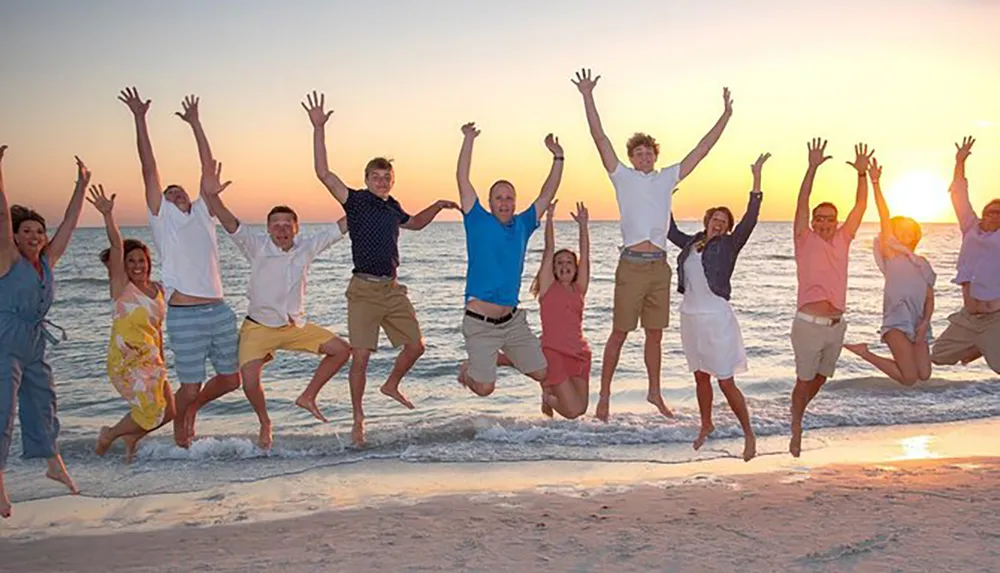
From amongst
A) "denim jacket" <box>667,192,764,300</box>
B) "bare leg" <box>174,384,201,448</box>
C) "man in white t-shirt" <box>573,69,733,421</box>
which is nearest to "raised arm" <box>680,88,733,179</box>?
"man in white t-shirt" <box>573,69,733,421</box>

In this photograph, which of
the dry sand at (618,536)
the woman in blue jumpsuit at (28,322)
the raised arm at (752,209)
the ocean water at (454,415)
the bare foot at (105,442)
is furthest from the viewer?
the ocean water at (454,415)

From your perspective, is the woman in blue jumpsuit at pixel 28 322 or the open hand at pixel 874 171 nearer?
the woman in blue jumpsuit at pixel 28 322

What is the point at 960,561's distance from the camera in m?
6.45

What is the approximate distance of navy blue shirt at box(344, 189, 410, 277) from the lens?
27.1 ft

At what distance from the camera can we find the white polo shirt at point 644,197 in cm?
825

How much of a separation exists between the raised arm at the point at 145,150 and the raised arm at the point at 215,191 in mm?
428

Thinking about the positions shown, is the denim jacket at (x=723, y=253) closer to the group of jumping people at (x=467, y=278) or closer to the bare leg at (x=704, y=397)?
the group of jumping people at (x=467, y=278)

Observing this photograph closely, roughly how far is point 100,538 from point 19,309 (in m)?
2.17

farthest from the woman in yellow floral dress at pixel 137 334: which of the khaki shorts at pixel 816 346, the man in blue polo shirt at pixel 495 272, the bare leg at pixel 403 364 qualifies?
the khaki shorts at pixel 816 346

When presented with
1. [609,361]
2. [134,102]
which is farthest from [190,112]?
[609,361]

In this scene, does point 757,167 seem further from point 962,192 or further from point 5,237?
point 5,237

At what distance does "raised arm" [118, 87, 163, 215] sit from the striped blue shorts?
1014mm

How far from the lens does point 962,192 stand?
365 inches

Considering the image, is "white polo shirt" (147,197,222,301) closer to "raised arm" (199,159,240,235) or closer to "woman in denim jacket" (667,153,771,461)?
"raised arm" (199,159,240,235)
